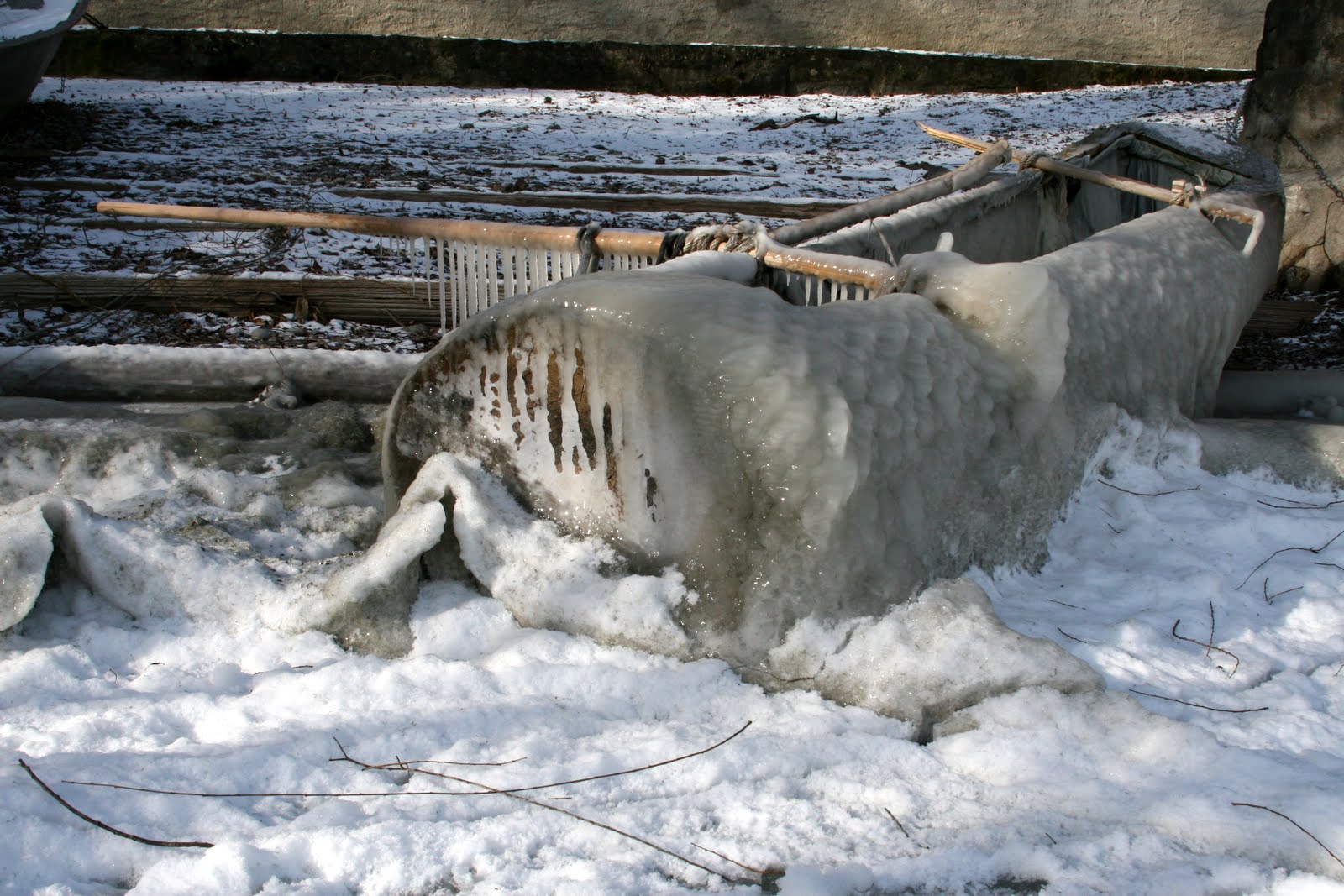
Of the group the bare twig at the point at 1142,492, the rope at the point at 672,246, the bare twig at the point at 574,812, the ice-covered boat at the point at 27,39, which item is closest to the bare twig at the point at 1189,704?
the bare twig at the point at 574,812

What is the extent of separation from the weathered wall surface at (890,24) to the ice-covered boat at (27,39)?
2.89m

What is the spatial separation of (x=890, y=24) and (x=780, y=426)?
9778 mm

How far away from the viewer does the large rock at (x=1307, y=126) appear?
601cm

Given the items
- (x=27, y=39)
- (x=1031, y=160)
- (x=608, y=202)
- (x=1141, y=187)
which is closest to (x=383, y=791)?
(x=1141, y=187)

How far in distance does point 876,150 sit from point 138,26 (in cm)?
658

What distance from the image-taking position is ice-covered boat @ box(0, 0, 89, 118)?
7.43 meters

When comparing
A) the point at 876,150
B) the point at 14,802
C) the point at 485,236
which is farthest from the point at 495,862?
the point at 876,150

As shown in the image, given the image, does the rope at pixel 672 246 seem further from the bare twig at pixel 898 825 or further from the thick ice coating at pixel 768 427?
the bare twig at pixel 898 825

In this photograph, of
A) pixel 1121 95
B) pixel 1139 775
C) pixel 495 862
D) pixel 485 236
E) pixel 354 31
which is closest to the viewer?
pixel 495 862

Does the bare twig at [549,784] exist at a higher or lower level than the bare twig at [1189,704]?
lower

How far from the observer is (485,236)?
3.71 m

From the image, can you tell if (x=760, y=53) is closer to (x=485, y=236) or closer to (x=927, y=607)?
(x=485, y=236)

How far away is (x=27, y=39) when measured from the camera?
24.3ft

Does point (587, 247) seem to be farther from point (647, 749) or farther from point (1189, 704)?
point (1189, 704)
